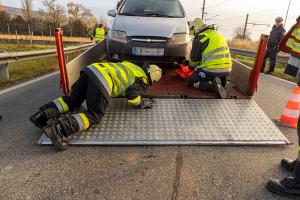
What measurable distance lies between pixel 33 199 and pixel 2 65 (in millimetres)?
5730

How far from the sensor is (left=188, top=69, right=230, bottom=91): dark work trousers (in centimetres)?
487

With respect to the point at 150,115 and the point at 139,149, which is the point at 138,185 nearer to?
the point at 139,149

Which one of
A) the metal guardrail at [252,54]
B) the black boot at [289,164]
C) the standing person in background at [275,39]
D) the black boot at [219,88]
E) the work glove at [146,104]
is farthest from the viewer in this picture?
the metal guardrail at [252,54]

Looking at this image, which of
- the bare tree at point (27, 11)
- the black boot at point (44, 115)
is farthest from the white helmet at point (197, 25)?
the bare tree at point (27, 11)

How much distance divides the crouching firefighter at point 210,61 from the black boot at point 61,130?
261 cm

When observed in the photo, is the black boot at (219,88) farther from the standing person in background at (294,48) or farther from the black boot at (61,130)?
the black boot at (61,130)

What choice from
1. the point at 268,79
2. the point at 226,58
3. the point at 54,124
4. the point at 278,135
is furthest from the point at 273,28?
the point at 54,124

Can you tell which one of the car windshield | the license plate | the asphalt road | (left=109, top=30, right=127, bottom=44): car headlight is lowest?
the asphalt road

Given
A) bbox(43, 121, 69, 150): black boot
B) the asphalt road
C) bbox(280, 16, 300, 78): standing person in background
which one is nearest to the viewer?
the asphalt road

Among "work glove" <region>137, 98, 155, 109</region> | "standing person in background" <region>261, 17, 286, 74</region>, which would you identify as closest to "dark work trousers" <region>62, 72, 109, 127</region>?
"work glove" <region>137, 98, 155, 109</region>

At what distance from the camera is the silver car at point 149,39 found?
5.30 m

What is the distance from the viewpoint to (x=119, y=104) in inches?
173

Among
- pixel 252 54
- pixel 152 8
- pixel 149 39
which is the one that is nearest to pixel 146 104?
A: pixel 149 39

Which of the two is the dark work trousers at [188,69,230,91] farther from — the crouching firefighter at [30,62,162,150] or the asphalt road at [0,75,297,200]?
the asphalt road at [0,75,297,200]
